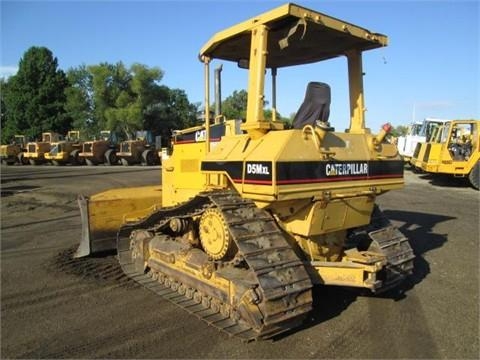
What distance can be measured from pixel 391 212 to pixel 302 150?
25.2ft

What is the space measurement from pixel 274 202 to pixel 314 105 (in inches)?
48.5

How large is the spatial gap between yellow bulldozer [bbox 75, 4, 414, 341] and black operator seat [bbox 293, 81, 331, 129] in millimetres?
12

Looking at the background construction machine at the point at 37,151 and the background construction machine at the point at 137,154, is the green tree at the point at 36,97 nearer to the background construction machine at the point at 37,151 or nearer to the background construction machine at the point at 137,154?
the background construction machine at the point at 37,151

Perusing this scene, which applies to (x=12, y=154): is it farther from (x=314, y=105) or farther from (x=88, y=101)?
(x=314, y=105)

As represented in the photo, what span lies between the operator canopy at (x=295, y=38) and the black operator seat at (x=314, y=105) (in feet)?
1.76

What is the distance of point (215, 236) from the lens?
4.62 metres

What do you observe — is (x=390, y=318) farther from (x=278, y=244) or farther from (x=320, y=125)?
(x=320, y=125)

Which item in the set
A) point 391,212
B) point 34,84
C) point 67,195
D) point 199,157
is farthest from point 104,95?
point 199,157

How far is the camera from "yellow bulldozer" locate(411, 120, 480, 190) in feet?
57.8

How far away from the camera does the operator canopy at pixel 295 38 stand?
14.0 feet

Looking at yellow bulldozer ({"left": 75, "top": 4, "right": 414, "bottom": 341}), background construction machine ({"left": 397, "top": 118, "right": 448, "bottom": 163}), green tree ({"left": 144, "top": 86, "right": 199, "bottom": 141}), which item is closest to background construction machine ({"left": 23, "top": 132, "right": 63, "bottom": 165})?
green tree ({"left": 144, "top": 86, "right": 199, "bottom": 141})

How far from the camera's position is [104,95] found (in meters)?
48.4

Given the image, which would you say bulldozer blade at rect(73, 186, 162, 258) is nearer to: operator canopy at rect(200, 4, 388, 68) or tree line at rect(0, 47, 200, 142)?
operator canopy at rect(200, 4, 388, 68)

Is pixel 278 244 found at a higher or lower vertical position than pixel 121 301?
higher
